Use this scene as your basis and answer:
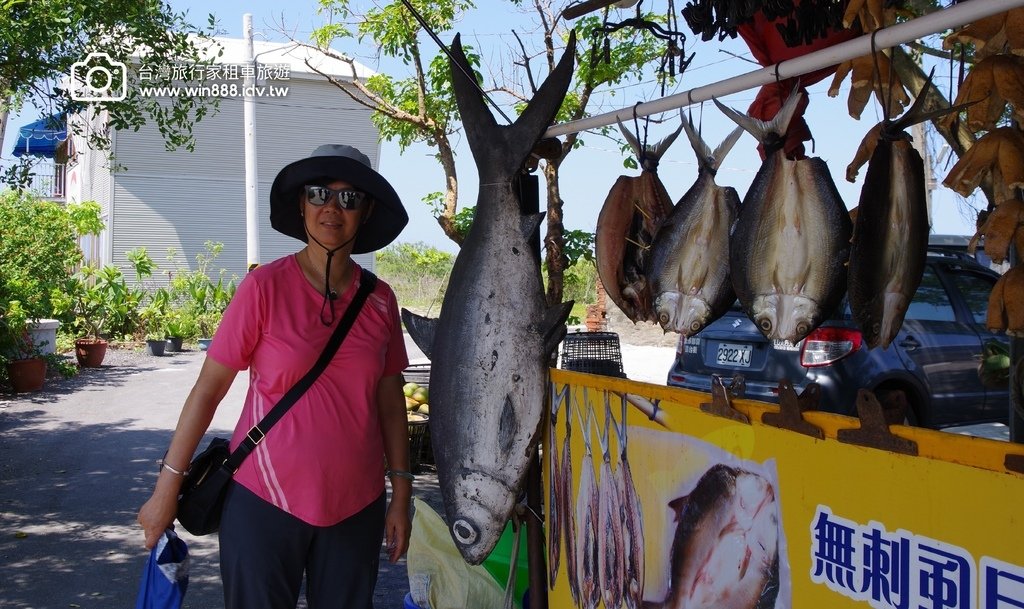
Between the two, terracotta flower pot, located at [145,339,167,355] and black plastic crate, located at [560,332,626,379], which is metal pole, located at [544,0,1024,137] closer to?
black plastic crate, located at [560,332,626,379]

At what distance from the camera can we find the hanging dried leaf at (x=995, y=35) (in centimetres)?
176

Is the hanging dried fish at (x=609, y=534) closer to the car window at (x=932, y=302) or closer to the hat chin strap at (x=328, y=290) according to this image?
the hat chin strap at (x=328, y=290)

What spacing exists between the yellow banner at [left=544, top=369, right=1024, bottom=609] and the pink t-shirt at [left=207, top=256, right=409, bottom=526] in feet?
2.07

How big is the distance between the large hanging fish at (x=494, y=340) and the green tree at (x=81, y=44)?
476 centimetres

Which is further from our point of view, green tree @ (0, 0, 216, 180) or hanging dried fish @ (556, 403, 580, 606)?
green tree @ (0, 0, 216, 180)

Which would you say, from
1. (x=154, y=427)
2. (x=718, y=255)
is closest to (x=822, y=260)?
(x=718, y=255)

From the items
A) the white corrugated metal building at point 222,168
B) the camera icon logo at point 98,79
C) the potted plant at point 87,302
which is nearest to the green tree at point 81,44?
the camera icon logo at point 98,79

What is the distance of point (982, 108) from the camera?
1853mm

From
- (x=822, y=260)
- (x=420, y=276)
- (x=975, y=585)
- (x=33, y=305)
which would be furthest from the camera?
(x=420, y=276)

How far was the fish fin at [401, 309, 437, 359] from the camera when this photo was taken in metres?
2.97

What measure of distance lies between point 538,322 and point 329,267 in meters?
0.69

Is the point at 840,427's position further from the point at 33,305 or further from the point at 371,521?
the point at 33,305

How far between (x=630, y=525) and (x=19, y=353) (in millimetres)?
12046

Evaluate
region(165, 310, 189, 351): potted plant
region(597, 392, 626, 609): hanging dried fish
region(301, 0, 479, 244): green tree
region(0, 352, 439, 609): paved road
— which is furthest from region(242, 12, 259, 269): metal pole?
region(597, 392, 626, 609): hanging dried fish
